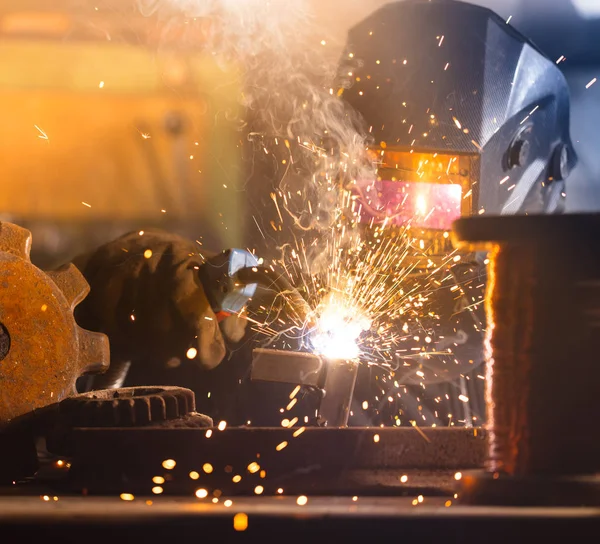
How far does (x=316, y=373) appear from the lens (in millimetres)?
2508

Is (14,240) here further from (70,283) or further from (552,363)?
(552,363)

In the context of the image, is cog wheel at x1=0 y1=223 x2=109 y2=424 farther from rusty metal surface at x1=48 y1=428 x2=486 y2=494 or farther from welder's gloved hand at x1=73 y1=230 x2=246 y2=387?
welder's gloved hand at x1=73 y1=230 x2=246 y2=387

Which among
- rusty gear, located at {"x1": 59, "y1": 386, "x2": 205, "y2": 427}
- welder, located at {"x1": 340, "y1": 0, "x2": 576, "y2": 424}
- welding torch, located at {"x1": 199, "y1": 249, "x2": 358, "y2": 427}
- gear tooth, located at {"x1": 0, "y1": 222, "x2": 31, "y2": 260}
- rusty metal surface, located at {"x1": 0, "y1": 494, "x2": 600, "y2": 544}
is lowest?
rusty metal surface, located at {"x1": 0, "y1": 494, "x2": 600, "y2": 544}

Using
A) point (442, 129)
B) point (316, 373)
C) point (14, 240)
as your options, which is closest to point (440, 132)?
point (442, 129)

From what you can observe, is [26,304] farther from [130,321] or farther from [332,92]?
[332,92]

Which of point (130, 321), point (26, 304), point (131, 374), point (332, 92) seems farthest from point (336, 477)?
point (332, 92)

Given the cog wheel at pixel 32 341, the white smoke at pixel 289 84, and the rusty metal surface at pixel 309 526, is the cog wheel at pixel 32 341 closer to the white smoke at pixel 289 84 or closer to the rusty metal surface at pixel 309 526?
the rusty metal surface at pixel 309 526

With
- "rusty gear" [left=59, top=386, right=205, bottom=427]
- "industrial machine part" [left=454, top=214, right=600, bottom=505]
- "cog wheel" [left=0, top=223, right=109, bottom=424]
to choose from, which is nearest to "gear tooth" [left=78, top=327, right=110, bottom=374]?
"cog wheel" [left=0, top=223, right=109, bottom=424]

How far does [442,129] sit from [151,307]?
1.74 m

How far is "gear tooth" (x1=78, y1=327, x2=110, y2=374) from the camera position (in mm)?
2188

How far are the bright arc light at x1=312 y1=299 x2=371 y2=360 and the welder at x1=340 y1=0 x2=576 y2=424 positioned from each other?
0.58 meters

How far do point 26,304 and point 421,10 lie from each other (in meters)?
2.60

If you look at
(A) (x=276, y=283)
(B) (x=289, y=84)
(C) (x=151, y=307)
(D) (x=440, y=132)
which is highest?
(B) (x=289, y=84)

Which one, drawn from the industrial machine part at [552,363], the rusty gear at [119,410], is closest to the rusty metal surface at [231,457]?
the rusty gear at [119,410]
